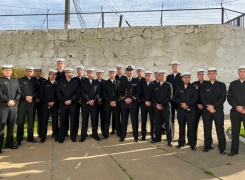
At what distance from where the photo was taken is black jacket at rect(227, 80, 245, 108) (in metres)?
5.25

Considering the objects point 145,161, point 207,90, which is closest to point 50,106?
point 145,161

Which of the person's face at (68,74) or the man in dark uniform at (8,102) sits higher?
the person's face at (68,74)

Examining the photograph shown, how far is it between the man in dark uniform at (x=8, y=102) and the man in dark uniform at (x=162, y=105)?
10.8 feet

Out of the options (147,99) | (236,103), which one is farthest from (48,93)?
(236,103)

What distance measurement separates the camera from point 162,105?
20.3 feet

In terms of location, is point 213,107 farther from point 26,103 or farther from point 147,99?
point 26,103

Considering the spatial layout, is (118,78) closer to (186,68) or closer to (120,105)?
(120,105)

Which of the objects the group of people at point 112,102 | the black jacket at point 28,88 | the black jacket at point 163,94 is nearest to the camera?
the group of people at point 112,102

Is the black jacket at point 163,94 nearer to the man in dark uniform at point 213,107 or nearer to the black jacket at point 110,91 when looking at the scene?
the man in dark uniform at point 213,107

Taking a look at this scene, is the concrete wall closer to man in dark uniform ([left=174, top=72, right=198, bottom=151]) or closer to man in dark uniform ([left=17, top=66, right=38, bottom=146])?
man in dark uniform ([left=17, top=66, right=38, bottom=146])

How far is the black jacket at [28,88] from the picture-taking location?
6.27 meters

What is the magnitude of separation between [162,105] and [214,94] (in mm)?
1231

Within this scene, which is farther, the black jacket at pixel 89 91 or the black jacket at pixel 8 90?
the black jacket at pixel 89 91

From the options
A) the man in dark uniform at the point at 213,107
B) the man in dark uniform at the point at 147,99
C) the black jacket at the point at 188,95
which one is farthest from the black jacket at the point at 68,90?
the man in dark uniform at the point at 213,107
